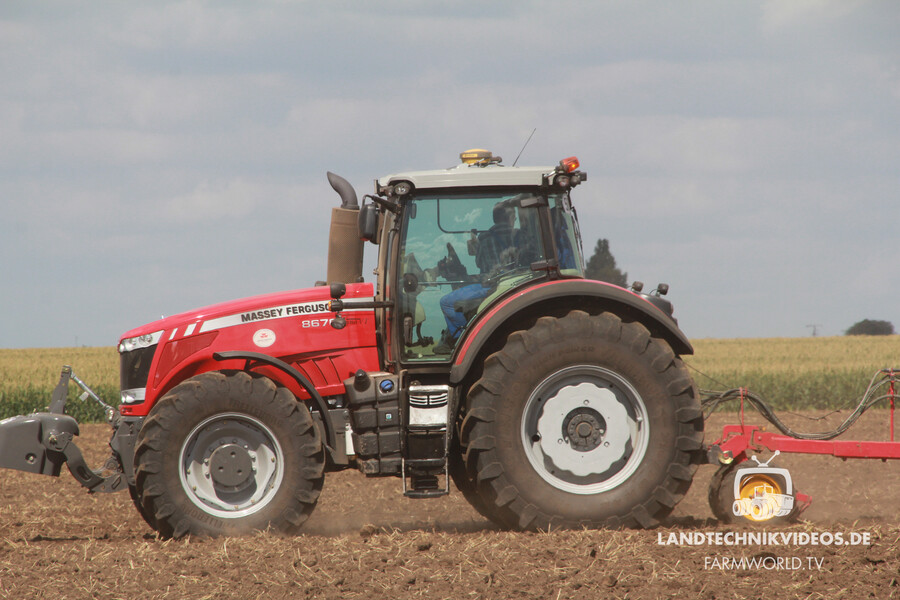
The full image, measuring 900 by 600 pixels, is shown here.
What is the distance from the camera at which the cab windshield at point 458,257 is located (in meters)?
6.55

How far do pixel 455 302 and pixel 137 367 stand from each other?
2.48m

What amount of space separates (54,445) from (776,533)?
17.0 feet

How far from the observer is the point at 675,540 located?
5.85 metres

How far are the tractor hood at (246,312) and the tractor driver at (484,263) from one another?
77cm

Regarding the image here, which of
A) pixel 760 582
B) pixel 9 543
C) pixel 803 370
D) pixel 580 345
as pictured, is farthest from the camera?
pixel 803 370

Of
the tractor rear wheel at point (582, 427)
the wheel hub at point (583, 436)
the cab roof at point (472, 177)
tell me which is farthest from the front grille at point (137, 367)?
the wheel hub at point (583, 436)

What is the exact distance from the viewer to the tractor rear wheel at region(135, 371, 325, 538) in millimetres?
6305

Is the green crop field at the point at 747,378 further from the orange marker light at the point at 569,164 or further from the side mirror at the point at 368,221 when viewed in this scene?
the side mirror at the point at 368,221

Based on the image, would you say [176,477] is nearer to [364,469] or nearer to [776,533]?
[364,469]

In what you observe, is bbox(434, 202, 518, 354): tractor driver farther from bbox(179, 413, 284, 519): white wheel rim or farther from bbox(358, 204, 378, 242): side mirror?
bbox(179, 413, 284, 519): white wheel rim

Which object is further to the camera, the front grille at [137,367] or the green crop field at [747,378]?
the green crop field at [747,378]

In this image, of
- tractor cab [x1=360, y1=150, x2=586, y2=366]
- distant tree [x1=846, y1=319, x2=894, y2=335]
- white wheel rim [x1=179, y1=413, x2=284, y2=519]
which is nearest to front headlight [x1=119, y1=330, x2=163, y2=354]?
white wheel rim [x1=179, y1=413, x2=284, y2=519]

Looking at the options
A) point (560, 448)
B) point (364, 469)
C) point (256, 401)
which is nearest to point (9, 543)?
point (256, 401)

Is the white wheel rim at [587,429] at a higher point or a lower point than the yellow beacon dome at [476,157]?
lower
